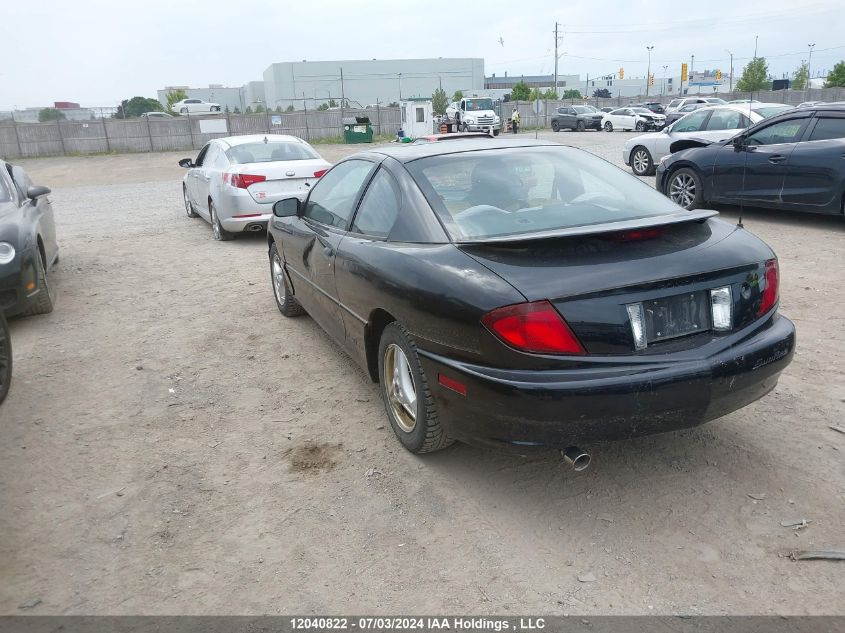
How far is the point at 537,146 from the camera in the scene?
13.9ft

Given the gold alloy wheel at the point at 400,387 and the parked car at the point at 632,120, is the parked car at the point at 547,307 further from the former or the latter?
the parked car at the point at 632,120

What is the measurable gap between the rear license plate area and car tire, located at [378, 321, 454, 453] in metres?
1.05

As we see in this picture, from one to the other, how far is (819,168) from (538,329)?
7.82 metres

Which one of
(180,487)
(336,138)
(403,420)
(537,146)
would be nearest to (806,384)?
(537,146)

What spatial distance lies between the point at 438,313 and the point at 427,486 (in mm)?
923

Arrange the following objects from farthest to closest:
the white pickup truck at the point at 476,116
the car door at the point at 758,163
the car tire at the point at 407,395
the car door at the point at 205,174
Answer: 1. the white pickup truck at the point at 476,116
2. the car door at the point at 205,174
3. the car door at the point at 758,163
4. the car tire at the point at 407,395

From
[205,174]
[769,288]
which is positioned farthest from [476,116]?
[769,288]

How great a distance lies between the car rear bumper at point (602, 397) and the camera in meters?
2.69

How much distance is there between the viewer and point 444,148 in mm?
4137

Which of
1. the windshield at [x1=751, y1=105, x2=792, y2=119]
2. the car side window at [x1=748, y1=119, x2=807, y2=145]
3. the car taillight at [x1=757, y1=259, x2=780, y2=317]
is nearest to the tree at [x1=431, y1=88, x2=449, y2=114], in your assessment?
the windshield at [x1=751, y1=105, x2=792, y2=119]

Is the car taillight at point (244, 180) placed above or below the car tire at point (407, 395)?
above

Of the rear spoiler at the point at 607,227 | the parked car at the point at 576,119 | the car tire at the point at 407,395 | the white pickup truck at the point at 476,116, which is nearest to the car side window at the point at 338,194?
the car tire at the point at 407,395

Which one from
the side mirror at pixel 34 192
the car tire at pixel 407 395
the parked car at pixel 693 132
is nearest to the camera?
the car tire at pixel 407 395

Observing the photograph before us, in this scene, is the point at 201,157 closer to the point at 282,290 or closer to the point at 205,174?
the point at 205,174
